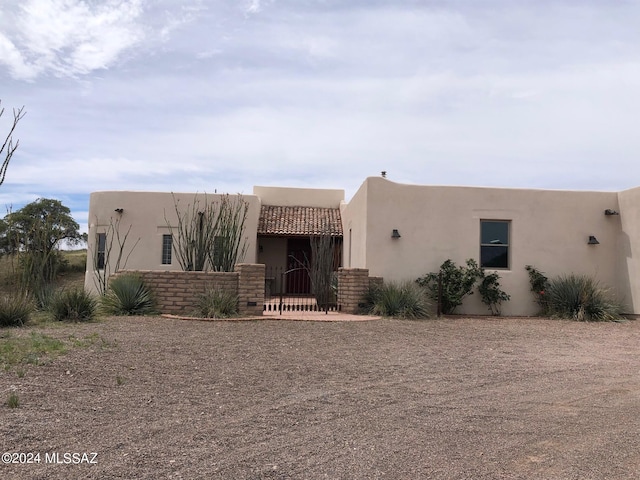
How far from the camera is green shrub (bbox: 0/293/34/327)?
9820mm

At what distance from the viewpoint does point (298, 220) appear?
21.8 metres

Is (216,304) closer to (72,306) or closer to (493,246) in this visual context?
(72,306)

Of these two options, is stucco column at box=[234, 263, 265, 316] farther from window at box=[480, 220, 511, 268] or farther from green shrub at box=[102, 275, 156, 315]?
window at box=[480, 220, 511, 268]

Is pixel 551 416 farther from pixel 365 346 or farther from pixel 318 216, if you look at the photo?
pixel 318 216

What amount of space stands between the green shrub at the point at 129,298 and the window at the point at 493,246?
8.68 metres

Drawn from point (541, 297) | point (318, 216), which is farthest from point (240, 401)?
point (318, 216)

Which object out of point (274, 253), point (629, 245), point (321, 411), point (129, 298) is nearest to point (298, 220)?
point (274, 253)

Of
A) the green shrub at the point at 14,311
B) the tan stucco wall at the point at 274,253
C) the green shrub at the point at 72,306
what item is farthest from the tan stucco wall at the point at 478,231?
the green shrub at the point at 14,311

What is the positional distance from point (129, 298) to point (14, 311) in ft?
8.83

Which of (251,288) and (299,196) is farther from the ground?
(299,196)

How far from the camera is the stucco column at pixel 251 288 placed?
12609mm

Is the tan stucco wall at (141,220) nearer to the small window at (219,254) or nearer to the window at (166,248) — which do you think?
the window at (166,248)

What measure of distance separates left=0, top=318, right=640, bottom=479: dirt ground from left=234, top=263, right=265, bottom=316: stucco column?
3446mm

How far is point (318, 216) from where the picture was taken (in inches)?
882
